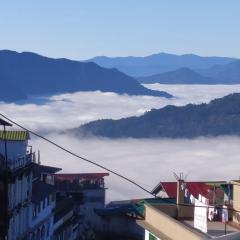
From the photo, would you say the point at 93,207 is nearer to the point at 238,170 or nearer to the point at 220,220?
the point at 220,220

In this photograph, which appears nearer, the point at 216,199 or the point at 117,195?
the point at 216,199

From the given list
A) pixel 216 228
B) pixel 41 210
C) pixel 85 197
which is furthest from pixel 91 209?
pixel 216 228

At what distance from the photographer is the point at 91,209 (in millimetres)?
67375

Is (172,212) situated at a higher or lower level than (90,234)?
higher

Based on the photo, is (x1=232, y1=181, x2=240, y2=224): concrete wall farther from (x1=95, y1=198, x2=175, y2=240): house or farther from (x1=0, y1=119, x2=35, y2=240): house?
(x1=95, y1=198, x2=175, y2=240): house

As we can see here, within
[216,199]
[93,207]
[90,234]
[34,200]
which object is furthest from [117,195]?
[216,199]

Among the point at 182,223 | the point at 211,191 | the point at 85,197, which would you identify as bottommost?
the point at 85,197

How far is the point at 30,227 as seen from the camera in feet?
135

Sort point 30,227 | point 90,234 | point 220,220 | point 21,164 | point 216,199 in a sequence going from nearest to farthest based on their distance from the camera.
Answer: point 220,220 → point 216,199 → point 21,164 → point 30,227 → point 90,234

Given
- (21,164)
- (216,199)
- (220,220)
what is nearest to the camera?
(220,220)

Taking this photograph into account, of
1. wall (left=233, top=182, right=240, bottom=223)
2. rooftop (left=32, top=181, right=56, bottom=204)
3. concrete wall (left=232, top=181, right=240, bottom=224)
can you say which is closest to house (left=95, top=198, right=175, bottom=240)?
rooftop (left=32, top=181, right=56, bottom=204)

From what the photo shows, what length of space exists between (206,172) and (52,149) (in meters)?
46.5

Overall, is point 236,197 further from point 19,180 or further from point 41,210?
point 41,210

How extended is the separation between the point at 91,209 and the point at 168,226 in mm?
41806
